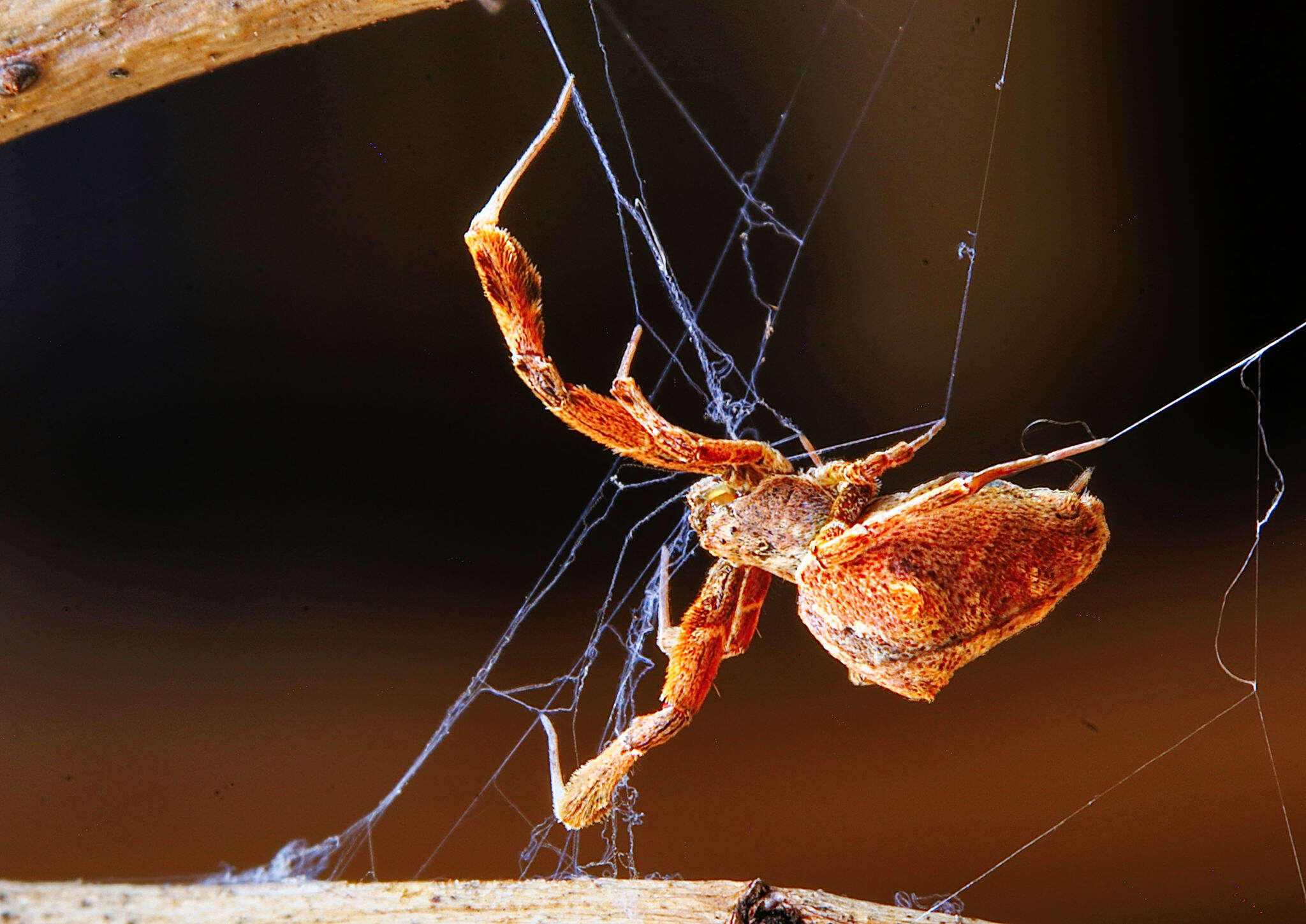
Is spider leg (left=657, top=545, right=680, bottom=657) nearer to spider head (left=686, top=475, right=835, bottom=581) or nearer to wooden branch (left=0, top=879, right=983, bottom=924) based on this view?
spider head (left=686, top=475, right=835, bottom=581)

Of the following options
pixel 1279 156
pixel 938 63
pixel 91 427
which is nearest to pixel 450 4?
pixel 938 63

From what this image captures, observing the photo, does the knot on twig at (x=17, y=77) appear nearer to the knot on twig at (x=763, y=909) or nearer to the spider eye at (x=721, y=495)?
the spider eye at (x=721, y=495)

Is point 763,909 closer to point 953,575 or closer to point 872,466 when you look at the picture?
point 953,575

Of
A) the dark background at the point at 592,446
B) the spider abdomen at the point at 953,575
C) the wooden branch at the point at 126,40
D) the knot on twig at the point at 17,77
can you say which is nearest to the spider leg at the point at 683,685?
the dark background at the point at 592,446

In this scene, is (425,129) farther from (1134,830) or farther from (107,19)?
(1134,830)

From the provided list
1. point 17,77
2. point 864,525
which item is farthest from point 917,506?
point 17,77

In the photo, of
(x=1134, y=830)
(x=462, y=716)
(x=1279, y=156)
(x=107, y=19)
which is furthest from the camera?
(x=462, y=716)
